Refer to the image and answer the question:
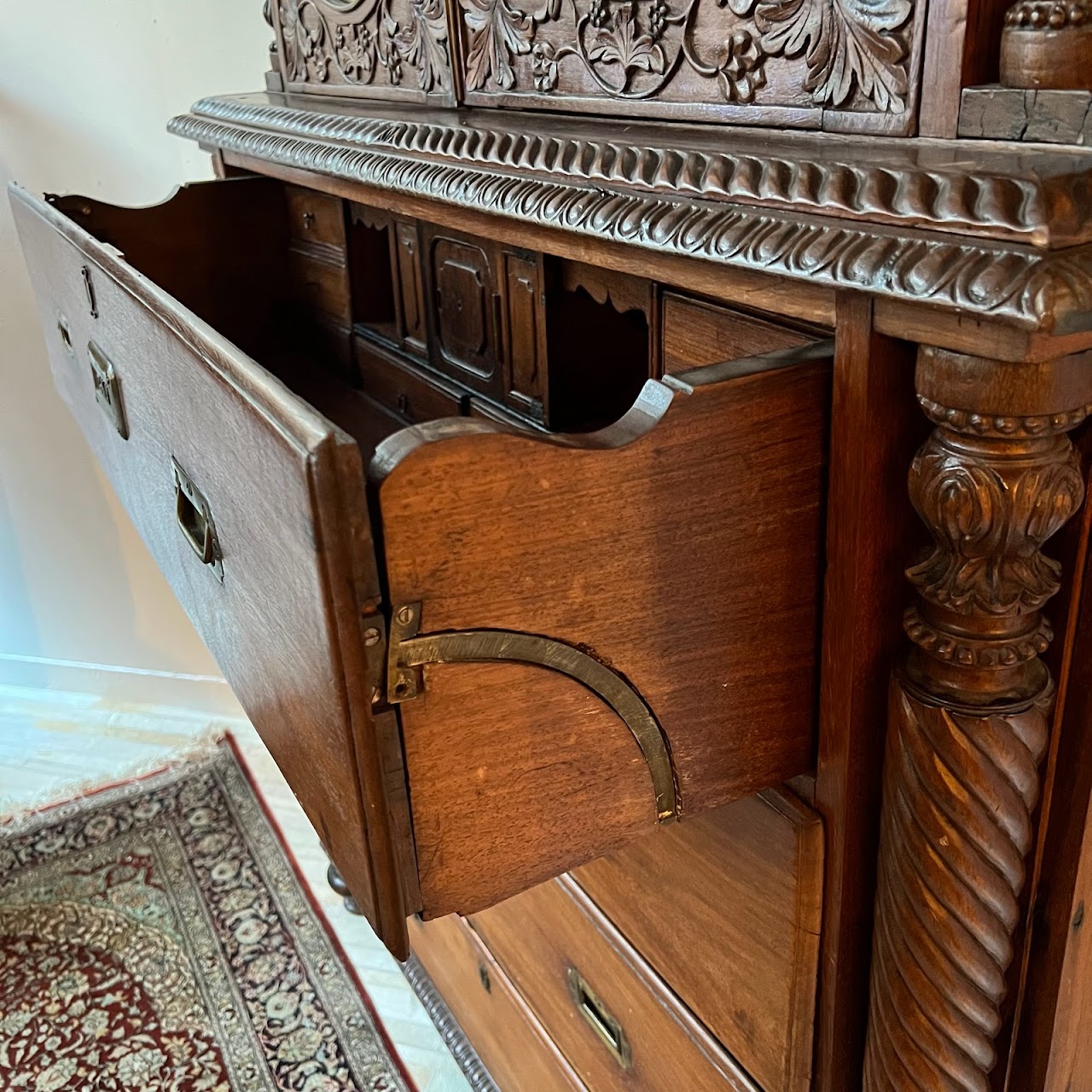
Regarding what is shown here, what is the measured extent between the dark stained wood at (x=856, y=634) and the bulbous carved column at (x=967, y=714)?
0.07ft

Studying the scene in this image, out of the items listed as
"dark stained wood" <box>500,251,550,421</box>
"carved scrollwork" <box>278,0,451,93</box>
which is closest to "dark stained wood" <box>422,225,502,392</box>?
"dark stained wood" <box>500,251,550,421</box>

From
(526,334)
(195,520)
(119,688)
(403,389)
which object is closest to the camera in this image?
(195,520)

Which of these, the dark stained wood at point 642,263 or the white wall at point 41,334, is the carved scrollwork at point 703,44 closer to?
the dark stained wood at point 642,263

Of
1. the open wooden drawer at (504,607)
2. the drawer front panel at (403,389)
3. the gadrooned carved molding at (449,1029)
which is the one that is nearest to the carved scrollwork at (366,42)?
the drawer front panel at (403,389)

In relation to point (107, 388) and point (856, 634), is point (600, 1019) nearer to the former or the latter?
point (856, 634)

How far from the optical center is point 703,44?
1.94 feet

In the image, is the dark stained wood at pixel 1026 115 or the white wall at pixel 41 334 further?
the white wall at pixel 41 334

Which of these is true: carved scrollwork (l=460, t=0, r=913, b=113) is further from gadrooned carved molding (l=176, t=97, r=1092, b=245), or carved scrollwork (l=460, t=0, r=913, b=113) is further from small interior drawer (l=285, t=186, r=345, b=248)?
small interior drawer (l=285, t=186, r=345, b=248)

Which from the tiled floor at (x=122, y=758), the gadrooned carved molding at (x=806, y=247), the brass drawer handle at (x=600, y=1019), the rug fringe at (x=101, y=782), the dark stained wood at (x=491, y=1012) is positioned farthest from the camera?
the rug fringe at (x=101, y=782)

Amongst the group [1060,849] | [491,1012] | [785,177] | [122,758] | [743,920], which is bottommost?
[122,758]

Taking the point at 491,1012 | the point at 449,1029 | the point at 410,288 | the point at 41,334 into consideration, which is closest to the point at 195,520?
the point at 410,288

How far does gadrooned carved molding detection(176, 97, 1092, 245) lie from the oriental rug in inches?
43.1

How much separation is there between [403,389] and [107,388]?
0.98ft

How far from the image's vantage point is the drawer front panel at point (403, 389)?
0.99 meters
